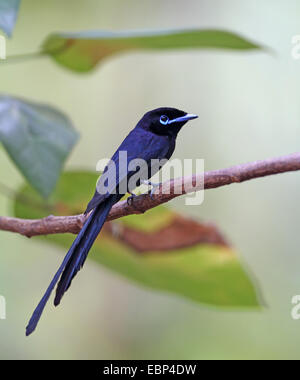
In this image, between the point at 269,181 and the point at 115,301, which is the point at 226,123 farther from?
the point at 115,301

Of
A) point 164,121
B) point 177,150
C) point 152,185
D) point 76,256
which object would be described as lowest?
point 76,256

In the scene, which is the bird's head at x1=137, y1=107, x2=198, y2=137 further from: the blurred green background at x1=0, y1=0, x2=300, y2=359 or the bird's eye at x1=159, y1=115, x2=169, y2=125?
the blurred green background at x1=0, y1=0, x2=300, y2=359

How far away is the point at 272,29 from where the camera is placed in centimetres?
259

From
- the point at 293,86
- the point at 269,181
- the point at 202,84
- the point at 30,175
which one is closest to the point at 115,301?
the point at 269,181

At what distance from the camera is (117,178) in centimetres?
84

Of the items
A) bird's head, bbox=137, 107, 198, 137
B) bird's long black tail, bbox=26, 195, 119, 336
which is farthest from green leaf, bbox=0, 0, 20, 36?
bird's long black tail, bbox=26, 195, 119, 336

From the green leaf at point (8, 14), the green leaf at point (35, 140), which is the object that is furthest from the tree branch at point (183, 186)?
the green leaf at point (8, 14)

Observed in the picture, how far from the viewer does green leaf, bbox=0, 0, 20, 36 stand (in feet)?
3.39

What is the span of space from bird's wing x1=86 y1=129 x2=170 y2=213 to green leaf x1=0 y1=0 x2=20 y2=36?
0.98ft

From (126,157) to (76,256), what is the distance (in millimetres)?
236

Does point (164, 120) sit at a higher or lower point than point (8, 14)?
lower

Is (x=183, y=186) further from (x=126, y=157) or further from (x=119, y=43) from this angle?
(x=119, y=43)

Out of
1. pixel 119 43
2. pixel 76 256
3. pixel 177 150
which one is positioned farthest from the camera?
pixel 177 150

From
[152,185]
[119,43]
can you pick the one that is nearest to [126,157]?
[152,185]
